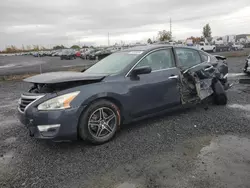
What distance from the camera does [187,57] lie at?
4930 millimetres

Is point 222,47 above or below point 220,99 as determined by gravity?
above

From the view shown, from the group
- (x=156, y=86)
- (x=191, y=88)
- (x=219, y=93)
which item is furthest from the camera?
(x=219, y=93)

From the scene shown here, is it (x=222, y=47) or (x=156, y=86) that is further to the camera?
(x=222, y=47)

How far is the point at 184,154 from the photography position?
3172mm

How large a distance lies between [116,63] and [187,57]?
5.54 ft

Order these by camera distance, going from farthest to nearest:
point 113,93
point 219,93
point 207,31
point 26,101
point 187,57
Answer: point 207,31 → point 219,93 → point 187,57 → point 113,93 → point 26,101

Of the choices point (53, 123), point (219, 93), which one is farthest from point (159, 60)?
point (53, 123)

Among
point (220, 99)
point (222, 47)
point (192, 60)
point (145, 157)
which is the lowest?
point (145, 157)

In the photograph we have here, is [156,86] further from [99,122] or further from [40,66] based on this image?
[40,66]

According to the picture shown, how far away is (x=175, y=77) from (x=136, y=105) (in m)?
1.12

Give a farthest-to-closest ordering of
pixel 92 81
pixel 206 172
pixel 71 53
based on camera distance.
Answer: pixel 71 53 → pixel 92 81 → pixel 206 172

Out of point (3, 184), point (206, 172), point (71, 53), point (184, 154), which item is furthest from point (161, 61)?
point (71, 53)

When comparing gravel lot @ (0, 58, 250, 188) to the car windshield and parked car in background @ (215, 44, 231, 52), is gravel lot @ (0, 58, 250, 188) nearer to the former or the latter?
the car windshield

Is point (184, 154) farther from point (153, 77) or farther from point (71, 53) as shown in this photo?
point (71, 53)
